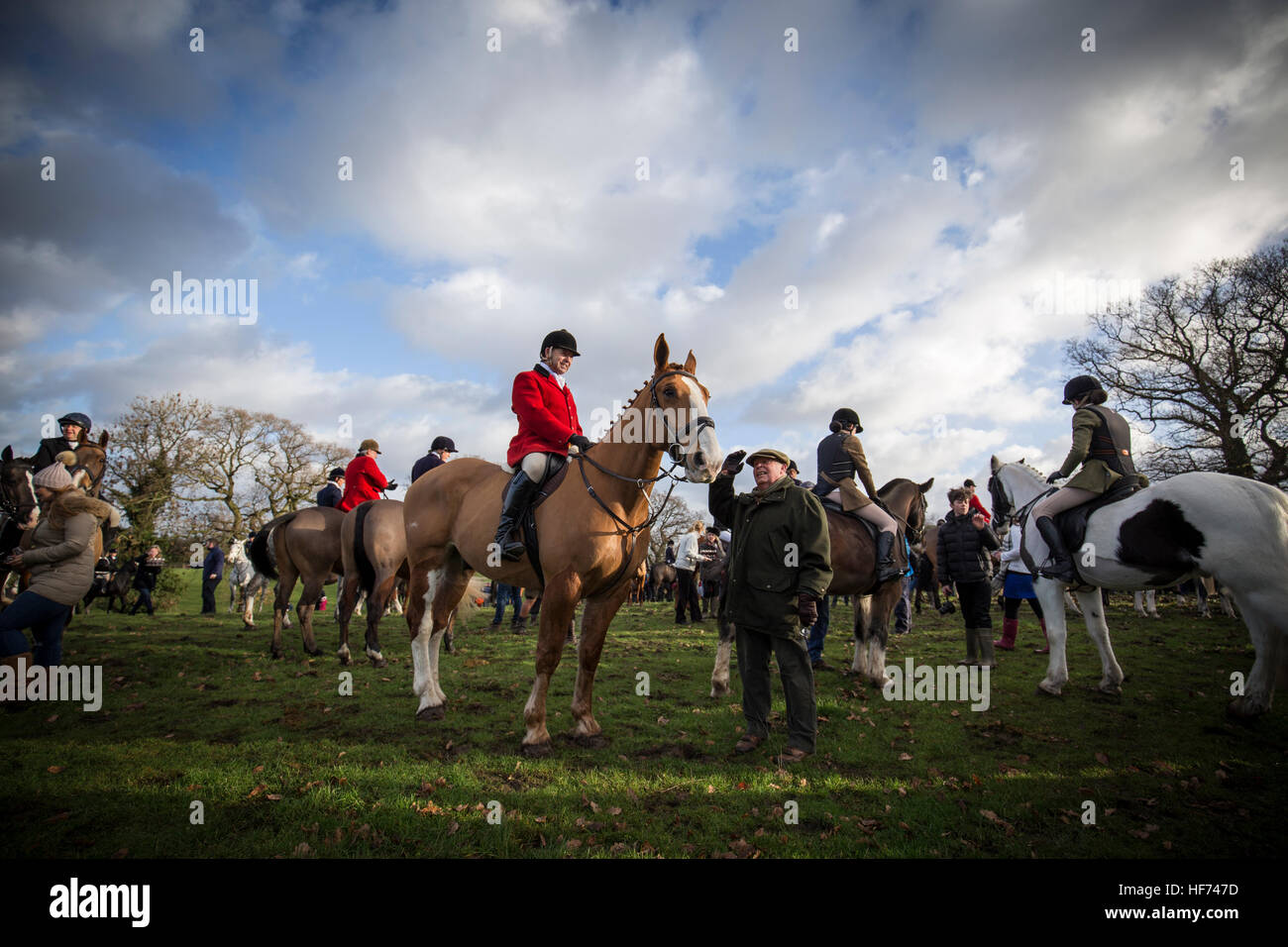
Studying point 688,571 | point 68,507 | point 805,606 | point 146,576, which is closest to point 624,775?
point 805,606

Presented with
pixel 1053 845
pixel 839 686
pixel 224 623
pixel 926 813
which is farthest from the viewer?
pixel 224 623

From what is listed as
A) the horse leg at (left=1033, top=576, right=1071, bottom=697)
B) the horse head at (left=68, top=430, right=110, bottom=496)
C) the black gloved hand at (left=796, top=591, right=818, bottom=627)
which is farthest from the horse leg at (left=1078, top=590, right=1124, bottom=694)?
the horse head at (left=68, top=430, right=110, bottom=496)

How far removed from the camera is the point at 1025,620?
16625 mm

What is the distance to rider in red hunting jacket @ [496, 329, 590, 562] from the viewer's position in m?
5.47

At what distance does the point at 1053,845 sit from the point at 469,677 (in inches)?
269

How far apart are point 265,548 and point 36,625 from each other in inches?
189

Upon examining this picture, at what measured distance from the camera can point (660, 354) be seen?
5344 mm

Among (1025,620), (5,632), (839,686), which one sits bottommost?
(1025,620)

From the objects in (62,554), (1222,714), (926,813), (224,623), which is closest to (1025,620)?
(1222,714)

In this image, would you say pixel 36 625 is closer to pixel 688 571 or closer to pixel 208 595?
pixel 688 571

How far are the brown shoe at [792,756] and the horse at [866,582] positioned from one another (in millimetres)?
2137

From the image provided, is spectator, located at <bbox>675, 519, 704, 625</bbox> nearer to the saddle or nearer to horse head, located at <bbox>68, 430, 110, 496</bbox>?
the saddle

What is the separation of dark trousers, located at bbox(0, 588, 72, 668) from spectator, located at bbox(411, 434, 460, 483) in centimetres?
476

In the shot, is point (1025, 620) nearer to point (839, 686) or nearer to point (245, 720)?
point (839, 686)
